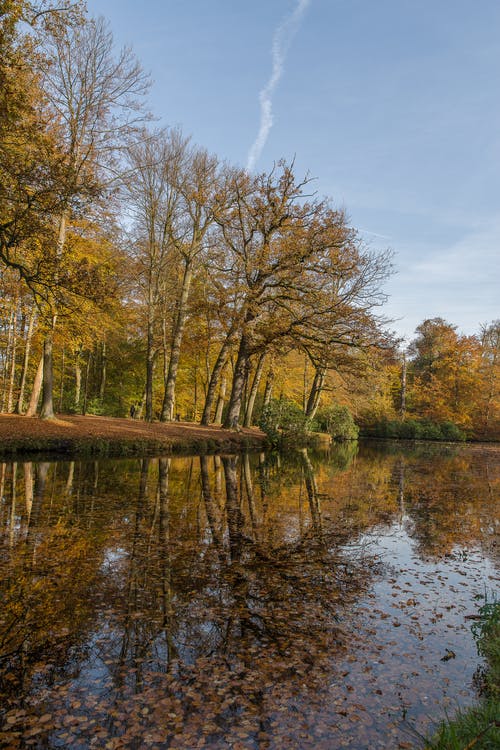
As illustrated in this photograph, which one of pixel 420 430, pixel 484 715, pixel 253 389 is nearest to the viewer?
pixel 484 715

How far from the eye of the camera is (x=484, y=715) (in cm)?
318

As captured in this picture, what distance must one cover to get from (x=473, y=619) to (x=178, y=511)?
633cm

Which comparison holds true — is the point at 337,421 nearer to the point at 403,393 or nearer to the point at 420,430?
the point at 420,430

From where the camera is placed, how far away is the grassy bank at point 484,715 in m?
2.79

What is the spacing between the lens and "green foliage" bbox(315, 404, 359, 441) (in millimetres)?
41250

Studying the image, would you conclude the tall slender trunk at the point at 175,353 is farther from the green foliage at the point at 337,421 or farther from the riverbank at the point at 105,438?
the green foliage at the point at 337,421

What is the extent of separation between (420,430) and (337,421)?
1060cm

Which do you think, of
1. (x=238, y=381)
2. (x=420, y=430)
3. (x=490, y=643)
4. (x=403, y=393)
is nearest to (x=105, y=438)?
(x=238, y=381)

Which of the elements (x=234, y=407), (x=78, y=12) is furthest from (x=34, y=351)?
(x=78, y=12)

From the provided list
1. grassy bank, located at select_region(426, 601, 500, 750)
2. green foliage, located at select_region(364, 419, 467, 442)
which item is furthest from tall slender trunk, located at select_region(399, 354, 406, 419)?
grassy bank, located at select_region(426, 601, 500, 750)

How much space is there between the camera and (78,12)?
452 inches

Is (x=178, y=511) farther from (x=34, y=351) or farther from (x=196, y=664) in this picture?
(x=34, y=351)

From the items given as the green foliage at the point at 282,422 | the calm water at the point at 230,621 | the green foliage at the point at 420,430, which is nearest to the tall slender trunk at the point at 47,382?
the calm water at the point at 230,621

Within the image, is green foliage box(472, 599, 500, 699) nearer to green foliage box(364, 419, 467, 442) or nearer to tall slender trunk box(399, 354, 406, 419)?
green foliage box(364, 419, 467, 442)
